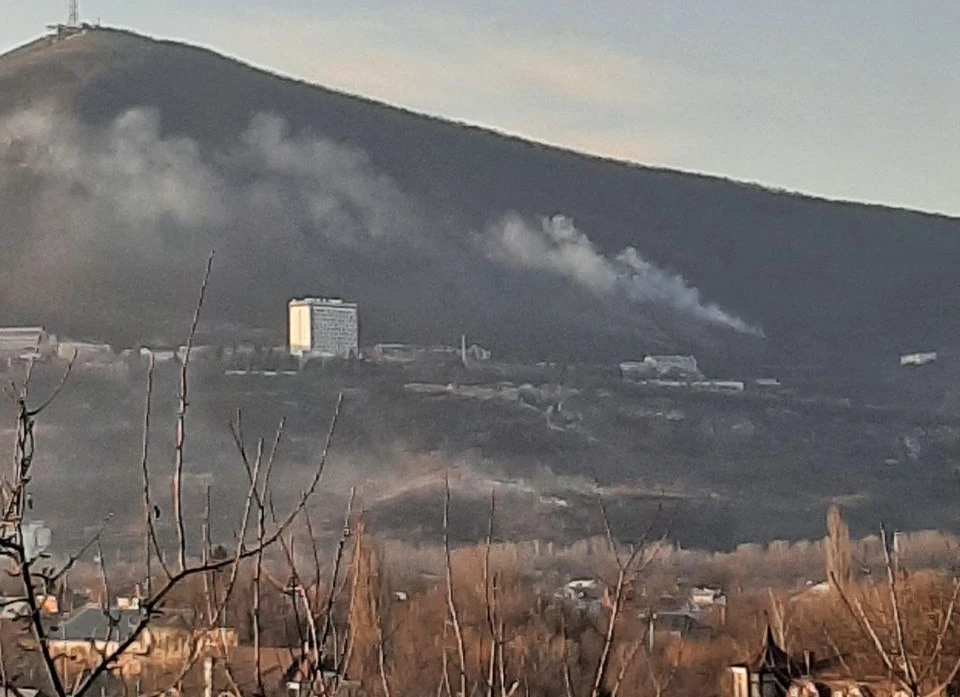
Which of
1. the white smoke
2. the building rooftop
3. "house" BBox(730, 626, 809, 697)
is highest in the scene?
the white smoke

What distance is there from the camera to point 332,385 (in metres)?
23.9

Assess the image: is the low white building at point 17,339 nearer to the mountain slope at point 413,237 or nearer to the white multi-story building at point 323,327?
the mountain slope at point 413,237

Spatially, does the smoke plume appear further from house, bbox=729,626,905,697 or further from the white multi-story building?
house, bbox=729,626,905,697

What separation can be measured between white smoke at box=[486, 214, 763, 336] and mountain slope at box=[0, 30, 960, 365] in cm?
6

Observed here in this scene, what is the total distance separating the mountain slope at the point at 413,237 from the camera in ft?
88.1

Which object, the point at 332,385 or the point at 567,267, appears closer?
the point at 332,385

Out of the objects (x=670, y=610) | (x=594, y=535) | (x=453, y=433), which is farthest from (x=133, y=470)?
(x=670, y=610)

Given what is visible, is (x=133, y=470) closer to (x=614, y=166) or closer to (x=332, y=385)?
(x=332, y=385)

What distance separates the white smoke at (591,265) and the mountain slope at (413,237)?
2.2 inches

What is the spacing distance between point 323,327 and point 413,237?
14.2 feet

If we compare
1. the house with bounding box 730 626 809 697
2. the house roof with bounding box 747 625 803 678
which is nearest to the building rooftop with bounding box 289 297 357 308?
the house with bounding box 730 626 809 697

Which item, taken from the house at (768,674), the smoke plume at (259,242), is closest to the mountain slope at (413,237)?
the smoke plume at (259,242)

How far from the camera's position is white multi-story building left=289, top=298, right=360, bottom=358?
82.2 feet

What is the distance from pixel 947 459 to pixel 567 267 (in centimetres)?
857
